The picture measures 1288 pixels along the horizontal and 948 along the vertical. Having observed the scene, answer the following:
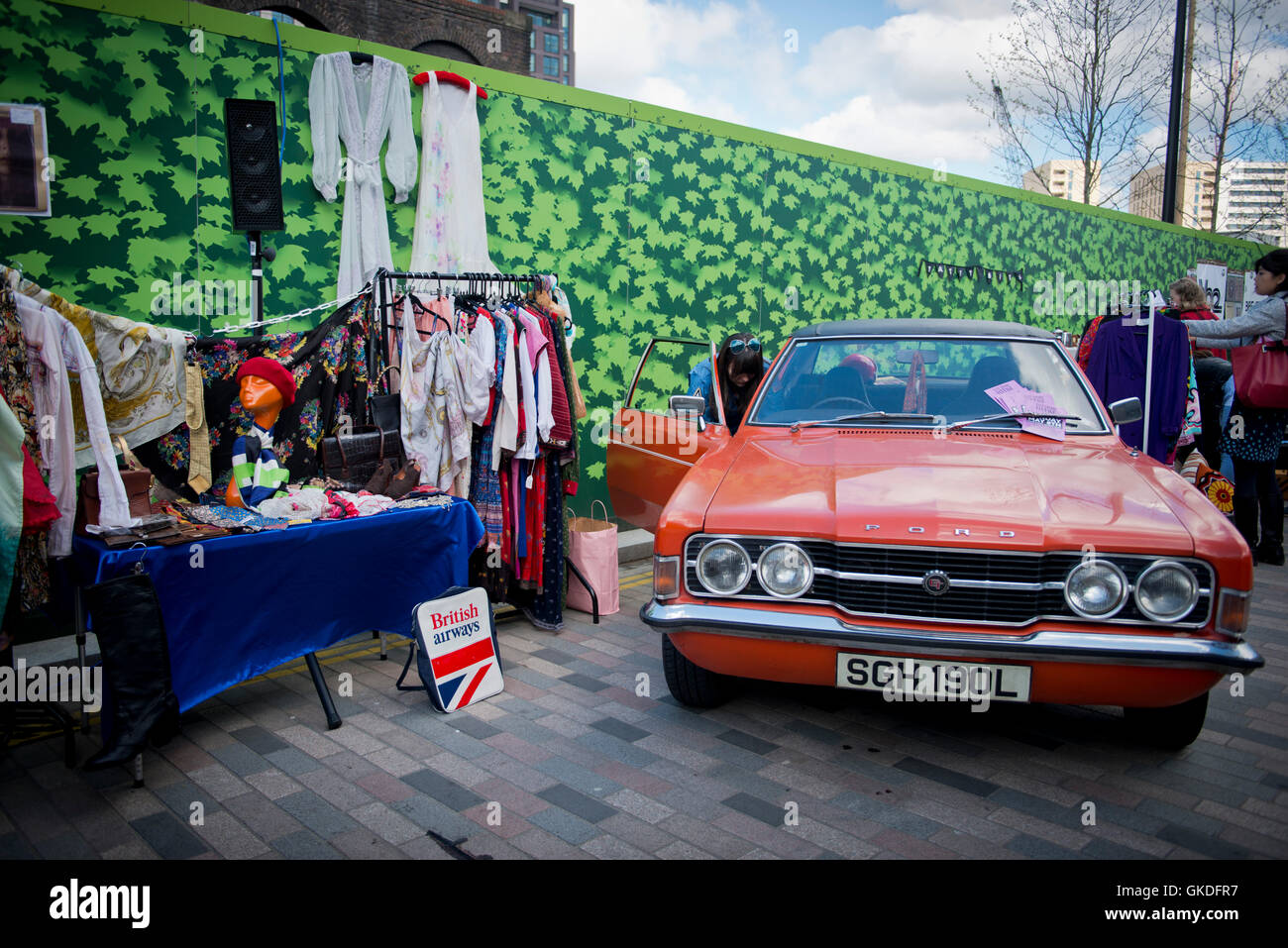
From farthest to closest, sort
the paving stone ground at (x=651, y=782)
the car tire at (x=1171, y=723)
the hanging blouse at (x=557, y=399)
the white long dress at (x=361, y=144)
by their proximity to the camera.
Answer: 1. the white long dress at (x=361, y=144)
2. the hanging blouse at (x=557, y=399)
3. the car tire at (x=1171, y=723)
4. the paving stone ground at (x=651, y=782)

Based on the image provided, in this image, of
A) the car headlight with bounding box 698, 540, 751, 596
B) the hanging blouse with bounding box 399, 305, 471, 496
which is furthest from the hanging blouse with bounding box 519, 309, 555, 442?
the car headlight with bounding box 698, 540, 751, 596

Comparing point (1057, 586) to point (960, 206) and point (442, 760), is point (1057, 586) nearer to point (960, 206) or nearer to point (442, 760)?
point (442, 760)

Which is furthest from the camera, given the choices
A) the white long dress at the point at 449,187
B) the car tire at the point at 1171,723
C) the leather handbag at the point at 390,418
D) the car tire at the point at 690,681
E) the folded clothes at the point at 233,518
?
the white long dress at the point at 449,187

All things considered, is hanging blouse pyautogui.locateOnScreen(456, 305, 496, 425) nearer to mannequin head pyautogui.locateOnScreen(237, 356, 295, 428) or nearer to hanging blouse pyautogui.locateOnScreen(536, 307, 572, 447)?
hanging blouse pyautogui.locateOnScreen(536, 307, 572, 447)

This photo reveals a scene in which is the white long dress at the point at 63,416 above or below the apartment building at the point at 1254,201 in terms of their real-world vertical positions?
below

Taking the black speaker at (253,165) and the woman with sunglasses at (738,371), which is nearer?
the black speaker at (253,165)

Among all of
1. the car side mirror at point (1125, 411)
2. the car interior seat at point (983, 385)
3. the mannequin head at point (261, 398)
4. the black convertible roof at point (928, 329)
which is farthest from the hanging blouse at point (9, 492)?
the car side mirror at point (1125, 411)

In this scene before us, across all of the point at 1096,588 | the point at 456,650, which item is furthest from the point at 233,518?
the point at 1096,588

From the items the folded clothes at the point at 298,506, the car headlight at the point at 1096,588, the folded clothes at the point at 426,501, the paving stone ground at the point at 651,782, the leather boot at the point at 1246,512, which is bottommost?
the paving stone ground at the point at 651,782

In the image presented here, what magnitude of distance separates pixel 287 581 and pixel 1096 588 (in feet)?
11.2

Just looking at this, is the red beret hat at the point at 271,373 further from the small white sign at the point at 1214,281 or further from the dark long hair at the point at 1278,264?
the small white sign at the point at 1214,281

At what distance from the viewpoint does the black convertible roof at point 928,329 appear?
463 centimetres

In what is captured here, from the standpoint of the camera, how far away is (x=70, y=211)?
199 inches

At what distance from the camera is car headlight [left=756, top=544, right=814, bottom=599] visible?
339 cm
